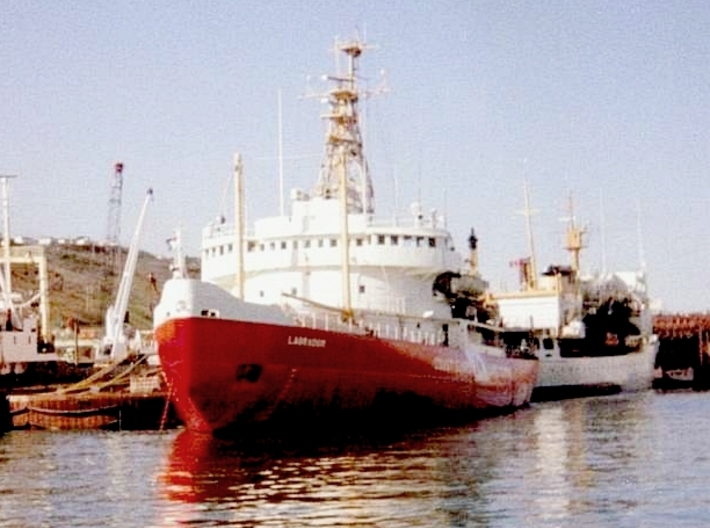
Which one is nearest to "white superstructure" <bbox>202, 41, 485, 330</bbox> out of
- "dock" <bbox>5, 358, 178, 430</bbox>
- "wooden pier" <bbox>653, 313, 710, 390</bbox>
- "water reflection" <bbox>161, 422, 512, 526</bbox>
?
"dock" <bbox>5, 358, 178, 430</bbox>

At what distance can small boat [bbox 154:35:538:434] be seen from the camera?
3312cm

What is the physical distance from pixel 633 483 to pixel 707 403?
106 feet

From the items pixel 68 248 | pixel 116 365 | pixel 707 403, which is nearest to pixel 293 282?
pixel 116 365

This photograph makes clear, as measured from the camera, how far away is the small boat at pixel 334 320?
33.1 metres

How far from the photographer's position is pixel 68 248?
13825cm

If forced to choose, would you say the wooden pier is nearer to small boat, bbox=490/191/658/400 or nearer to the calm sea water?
small boat, bbox=490/191/658/400

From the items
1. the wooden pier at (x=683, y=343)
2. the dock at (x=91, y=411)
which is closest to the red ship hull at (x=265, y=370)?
the dock at (x=91, y=411)

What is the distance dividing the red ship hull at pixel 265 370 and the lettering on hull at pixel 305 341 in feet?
0.09

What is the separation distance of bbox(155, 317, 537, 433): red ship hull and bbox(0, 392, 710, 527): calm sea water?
1467mm

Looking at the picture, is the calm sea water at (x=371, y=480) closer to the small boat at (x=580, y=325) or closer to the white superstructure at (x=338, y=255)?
the white superstructure at (x=338, y=255)

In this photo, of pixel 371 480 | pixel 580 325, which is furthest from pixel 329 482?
pixel 580 325

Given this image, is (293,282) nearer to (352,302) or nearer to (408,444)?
(352,302)

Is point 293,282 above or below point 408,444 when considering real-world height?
above

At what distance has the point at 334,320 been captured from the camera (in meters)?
37.6
